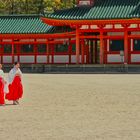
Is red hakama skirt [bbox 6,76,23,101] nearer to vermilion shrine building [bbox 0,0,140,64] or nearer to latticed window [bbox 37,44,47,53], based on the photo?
vermilion shrine building [bbox 0,0,140,64]

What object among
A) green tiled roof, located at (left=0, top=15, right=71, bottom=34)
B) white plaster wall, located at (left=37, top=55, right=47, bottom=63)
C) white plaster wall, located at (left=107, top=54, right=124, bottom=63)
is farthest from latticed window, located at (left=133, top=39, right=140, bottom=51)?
white plaster wall, located at (left=37, top=55, right=47, bottom=63)

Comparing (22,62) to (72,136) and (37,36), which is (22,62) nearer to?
(37,36)

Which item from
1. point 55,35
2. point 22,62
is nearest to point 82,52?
point 55,35

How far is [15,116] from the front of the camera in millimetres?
13547

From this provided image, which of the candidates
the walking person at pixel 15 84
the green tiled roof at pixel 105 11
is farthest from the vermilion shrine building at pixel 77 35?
the walking person at pixel 15 84

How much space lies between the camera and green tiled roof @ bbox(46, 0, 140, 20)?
1624 inches

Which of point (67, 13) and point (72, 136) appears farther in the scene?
point (67, 13)

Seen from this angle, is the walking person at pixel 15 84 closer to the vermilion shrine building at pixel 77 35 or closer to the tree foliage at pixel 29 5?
the vermilion shrine building at pixel 77 35

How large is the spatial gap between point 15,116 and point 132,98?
20.4 ft

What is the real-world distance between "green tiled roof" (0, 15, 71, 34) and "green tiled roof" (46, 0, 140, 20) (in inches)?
125

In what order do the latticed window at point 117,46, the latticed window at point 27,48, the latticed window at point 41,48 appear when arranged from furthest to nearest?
the latticed window at point 27,48, the latticed window at point 41,48, the latticed window at point 117,46

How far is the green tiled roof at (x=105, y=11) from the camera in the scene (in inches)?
1624

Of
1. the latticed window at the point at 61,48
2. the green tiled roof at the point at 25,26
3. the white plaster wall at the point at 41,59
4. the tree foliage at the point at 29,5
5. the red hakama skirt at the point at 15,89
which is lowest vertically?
the red hakama skirt at the point at 15,89

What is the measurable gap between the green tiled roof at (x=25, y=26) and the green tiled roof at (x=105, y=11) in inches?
125
